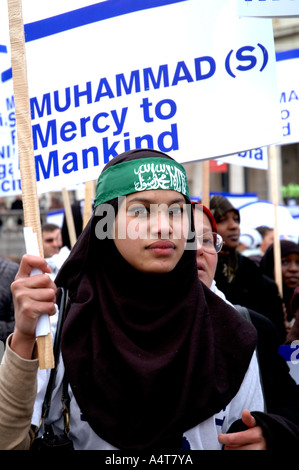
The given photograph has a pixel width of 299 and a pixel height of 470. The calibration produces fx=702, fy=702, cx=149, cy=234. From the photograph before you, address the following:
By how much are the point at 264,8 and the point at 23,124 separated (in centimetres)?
155

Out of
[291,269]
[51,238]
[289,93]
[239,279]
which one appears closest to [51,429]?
[239,279]

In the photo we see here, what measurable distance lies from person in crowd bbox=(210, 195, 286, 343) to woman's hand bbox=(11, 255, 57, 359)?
2.86 metres

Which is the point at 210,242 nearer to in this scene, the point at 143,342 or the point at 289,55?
the point at 143,342

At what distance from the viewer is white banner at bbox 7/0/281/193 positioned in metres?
3.35

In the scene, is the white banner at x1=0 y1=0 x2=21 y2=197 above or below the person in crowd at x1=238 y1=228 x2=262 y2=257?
above

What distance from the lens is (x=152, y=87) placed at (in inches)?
132

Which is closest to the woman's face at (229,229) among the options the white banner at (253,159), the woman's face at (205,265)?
the white banner at (253,159)

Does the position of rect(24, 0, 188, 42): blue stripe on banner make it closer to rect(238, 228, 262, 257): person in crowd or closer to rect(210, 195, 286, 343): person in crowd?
rect(210, 195, 286, 343): person in crowd

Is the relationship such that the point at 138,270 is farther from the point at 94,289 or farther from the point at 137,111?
the point at 137,111

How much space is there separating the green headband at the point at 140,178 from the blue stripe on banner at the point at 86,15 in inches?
58.2

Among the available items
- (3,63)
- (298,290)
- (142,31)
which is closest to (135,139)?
(142,31)

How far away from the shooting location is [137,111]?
3354mm

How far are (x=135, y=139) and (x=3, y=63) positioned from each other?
2.18 metres

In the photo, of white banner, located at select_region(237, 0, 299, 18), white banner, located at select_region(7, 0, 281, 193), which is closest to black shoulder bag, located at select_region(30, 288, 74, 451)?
white banner, located at select_region(7, 0, 281, 193)
